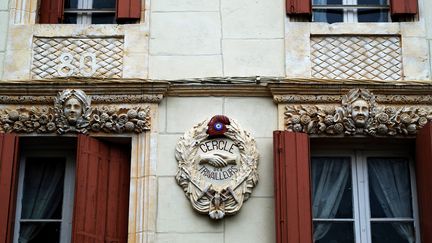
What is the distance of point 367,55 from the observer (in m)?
11.3

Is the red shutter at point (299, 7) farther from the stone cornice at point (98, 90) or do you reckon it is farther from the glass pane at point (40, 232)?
the glass pane at point (40, 232)

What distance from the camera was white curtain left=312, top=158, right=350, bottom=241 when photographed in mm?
10883

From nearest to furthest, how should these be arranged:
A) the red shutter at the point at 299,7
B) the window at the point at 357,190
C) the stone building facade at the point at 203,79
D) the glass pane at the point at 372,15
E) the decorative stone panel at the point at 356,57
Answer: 1. the window at the point at 357,190
2. the stone building facade at the point at 203,79
3. the decorative stone panel at the point at 356,57
4. the red shutter at the point at 299,7
5. the glass pane at the point at 372,15

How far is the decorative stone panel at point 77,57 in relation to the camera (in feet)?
37.0

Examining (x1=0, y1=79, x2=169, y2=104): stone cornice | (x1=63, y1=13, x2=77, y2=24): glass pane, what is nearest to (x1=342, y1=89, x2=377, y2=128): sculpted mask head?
(x1=0, y1=79, x2=169, y2=104): stone cornice

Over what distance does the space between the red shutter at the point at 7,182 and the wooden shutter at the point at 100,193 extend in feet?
2.47

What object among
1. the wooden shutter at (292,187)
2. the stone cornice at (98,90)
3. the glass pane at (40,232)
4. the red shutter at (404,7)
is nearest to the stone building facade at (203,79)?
the stone cornice at (98,90)

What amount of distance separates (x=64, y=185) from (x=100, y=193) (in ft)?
2.07

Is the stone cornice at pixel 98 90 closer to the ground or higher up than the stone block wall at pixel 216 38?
closer to the ground

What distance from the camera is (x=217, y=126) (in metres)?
10.8

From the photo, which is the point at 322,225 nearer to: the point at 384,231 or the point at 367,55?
the point at 384,231

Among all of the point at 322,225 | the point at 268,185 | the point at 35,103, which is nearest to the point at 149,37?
the point at 35,103

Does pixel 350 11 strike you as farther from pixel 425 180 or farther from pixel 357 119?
pixel 425 180

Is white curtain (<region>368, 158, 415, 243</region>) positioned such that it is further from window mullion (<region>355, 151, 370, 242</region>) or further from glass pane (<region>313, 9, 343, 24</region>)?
glass pane (<region>313, 9, 343, 24</region>)
